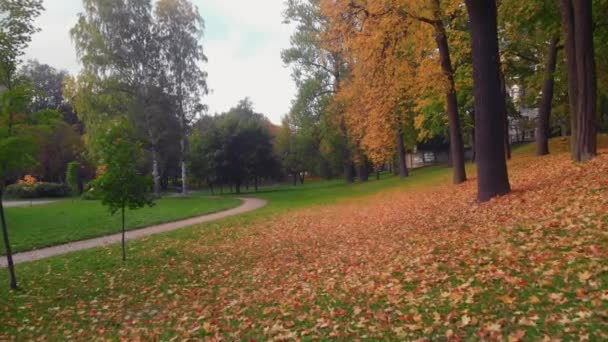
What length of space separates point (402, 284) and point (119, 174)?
8.23 meters

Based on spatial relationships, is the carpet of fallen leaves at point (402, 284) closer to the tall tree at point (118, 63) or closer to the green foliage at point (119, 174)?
the green foliage at point (119, 174)

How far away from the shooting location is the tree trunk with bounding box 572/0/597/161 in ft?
35.8

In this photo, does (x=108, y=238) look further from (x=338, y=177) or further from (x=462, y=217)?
(x=338, y=177)

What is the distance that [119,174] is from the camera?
11000 millimetres

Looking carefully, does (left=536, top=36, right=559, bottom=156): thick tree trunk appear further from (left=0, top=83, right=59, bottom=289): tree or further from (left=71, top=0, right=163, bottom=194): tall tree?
(left=71, top=0, right=163, bottom=194): tall tree

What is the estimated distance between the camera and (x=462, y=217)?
10055 millimetres

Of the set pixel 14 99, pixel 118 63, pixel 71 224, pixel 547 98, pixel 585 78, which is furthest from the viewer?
pixel 118 63

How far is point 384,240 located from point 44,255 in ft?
33.1

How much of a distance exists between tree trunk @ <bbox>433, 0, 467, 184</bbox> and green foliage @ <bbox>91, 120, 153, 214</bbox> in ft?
37.1

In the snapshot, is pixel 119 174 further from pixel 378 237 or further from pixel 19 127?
pixel 378 237

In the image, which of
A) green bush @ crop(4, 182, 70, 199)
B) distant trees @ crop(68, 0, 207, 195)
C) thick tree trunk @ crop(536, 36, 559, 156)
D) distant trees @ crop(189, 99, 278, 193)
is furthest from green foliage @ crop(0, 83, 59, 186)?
green bush @ crop(4, 182, 70, 199)

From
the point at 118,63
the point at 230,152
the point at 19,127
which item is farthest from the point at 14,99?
the point at 230,152

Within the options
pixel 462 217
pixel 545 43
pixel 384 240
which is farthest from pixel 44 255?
pixel 545 43

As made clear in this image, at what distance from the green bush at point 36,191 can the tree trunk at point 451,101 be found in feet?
138
